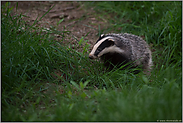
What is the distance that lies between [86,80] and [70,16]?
9.38 ft

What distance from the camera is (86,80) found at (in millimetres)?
3691

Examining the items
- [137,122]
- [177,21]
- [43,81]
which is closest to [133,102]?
[137,122]

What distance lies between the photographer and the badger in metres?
3.89

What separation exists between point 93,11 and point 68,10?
2.61ft

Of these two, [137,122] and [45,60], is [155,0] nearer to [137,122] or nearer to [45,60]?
[45,60]

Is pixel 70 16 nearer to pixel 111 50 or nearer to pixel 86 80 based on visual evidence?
pixel 111 50

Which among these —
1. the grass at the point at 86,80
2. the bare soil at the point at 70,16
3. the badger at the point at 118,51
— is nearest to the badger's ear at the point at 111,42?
the badger at the point at 118,51

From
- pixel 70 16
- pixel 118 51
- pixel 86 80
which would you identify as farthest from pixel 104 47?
pixel 70 16

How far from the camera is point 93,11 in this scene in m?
6.18

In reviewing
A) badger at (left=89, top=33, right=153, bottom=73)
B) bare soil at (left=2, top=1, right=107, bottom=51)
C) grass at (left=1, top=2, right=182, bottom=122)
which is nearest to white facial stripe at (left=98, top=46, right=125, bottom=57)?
badger at (left=89, top=33, right=153, bottom=73)

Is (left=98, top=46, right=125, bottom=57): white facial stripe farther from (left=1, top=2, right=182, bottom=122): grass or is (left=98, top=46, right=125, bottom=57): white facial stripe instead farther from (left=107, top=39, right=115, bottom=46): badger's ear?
(left=1, top=2, right=182, bottom=122): grass

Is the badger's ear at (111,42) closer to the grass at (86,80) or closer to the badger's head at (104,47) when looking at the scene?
the badger's head at (104,47)

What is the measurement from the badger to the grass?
278mm

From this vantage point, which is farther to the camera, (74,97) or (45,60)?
(45,60)
